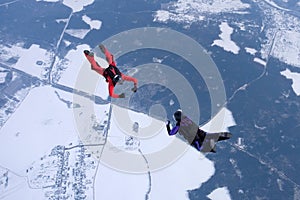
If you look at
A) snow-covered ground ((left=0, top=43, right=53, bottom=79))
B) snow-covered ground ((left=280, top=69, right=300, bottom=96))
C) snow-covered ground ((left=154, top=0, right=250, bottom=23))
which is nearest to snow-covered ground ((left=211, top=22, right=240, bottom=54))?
snow-covered ground ((left=154, top=0, right=250, bottom=23))

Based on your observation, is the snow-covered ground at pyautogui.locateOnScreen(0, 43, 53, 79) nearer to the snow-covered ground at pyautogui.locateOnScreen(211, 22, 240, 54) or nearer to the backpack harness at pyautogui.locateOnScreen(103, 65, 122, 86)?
the snow-covered ground at pyautogui.locateOnScreen(211, 22, 240, 54)

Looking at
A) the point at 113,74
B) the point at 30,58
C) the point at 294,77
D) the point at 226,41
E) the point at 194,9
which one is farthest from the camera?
the point at 194,9

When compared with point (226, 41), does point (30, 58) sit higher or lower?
lower

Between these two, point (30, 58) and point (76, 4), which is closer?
point (30, 58)

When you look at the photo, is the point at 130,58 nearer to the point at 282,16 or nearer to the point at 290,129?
the point at 290,129

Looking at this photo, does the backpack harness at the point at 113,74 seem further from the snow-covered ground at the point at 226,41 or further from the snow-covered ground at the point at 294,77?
the snow-covered ground at the point at 294,77

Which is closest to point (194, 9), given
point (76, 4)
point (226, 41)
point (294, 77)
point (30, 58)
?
point (226, 41)

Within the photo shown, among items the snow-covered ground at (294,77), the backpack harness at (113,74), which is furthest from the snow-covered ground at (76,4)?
the backpack harness at (113,74)

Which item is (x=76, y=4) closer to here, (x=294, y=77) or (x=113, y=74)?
(x=294, y=77)

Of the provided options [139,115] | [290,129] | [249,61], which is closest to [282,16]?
[249,61]

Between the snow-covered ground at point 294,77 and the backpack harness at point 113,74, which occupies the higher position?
the backpack harness at point 113,74

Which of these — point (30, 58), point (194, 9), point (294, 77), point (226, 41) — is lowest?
point (30, 58)

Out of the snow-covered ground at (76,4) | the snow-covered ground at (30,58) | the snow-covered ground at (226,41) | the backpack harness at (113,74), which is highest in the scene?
the backpack harness at (113,74)
